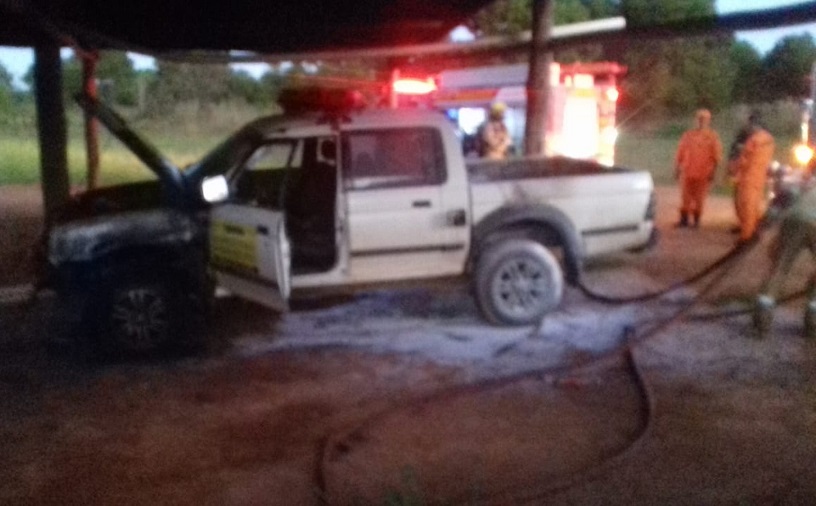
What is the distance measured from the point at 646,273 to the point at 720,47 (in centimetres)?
3198

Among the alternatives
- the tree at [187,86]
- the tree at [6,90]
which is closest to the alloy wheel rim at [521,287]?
the tree at [6,90]

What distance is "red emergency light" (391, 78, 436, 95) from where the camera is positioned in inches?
735

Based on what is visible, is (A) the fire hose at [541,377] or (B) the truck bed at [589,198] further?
(B) the truck bed at [589,198]

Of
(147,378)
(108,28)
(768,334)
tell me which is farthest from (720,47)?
(147,378)

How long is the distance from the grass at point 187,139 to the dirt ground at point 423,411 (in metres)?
13.8

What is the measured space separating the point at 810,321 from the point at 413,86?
38.4ft

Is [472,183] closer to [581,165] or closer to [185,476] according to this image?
[581,165]

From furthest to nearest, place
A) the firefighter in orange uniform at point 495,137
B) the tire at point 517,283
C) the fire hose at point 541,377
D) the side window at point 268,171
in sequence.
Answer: the firefighter in orange uniform at point 495,137 → the tire at point 517,283 → the side window at point 268,171 → the fire hose at point 541,377

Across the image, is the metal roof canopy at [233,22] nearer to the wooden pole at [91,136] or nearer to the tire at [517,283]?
the wooden pole at [91,136]

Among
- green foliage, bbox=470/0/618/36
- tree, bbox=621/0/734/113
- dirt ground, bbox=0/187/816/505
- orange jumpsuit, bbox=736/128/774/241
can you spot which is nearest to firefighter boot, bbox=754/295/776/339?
dirt ground, bbox=0/187/816/505

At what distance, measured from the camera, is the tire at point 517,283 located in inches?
347

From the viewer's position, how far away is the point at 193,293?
8.09 meters

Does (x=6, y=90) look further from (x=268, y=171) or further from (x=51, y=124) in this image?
(x=268, y=171)

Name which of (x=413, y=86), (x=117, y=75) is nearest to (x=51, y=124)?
(x=413, y=86)
